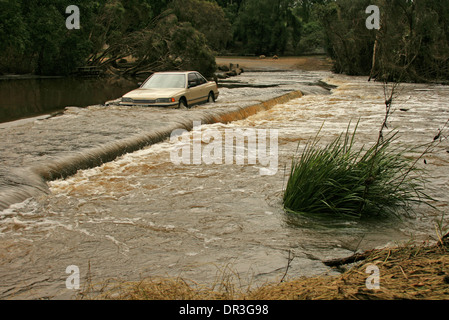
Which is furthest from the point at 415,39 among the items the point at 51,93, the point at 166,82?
the point at 51,93

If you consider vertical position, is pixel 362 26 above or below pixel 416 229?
above

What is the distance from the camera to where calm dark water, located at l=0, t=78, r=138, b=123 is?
62.3 feet

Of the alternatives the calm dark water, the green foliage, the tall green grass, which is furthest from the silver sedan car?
the green foliage

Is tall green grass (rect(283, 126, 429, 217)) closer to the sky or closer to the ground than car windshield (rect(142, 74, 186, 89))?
closer to the ground

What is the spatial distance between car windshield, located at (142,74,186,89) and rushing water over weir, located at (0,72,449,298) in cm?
400

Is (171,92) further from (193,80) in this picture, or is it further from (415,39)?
(415,39)

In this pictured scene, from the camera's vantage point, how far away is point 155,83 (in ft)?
55.4

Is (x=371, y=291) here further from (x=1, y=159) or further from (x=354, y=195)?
(x=1, y=159)

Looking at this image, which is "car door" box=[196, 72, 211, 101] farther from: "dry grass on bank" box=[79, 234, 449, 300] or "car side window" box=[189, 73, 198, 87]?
"dry grass on bank" box=[79, 234, 449, 300]

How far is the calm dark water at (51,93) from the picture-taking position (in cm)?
1898

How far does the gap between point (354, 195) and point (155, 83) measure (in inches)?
454

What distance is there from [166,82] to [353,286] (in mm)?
14142

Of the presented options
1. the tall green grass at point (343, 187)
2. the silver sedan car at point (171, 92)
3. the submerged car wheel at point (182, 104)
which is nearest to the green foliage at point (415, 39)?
the silver sedan car at point (171, 92)
